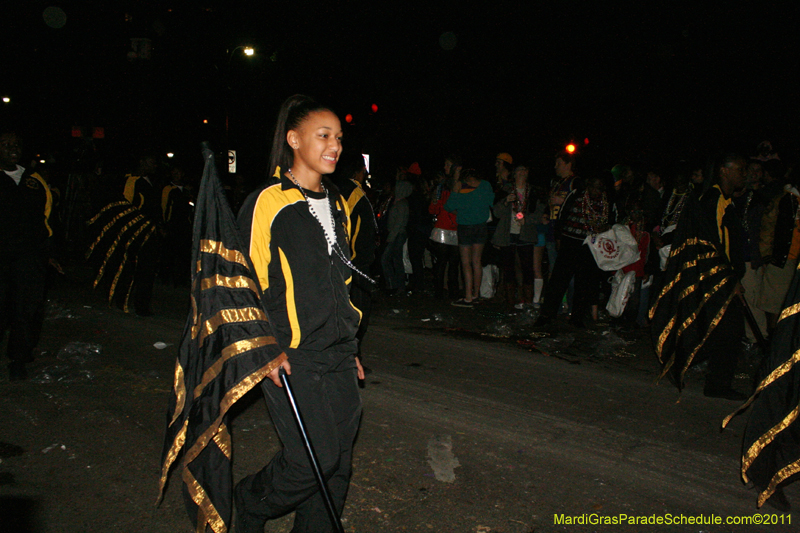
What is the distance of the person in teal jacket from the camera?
9242 millimetres

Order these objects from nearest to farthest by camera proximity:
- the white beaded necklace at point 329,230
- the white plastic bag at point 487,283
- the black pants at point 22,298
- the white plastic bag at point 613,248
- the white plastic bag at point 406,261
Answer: the white beaded necklace at point 329,230
the black pants at point 22,298
the white plastic bag at point 613,248
the white plastic bag at point 487,283
the white plastic bag at point 406,261

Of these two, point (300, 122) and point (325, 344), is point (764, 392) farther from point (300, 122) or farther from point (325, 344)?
point (300, 122)

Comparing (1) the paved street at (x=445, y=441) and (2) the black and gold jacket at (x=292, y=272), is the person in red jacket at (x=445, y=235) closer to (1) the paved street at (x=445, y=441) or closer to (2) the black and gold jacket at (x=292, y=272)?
(1) the paved street at (x=445, y=441)

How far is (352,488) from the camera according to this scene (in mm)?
3559

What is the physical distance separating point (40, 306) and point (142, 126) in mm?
30127

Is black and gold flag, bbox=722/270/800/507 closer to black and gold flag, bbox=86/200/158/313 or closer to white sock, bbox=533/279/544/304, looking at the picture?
white sock, bbox=533/279/544/304

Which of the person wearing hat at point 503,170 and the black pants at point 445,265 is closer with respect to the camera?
the person wearing hat at point 503,170

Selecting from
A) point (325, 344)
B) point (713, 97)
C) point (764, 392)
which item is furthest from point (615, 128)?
point (325, 344)

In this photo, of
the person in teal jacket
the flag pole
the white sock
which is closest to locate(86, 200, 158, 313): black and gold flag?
the person in teal jacket

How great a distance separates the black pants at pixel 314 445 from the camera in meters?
2.54

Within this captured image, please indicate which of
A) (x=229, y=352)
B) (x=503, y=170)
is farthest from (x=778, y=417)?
(x=503, y=170)

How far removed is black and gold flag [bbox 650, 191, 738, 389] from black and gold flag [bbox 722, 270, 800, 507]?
1495 mm

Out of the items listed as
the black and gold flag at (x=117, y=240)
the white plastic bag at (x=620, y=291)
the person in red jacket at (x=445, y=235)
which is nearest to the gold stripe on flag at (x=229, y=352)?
the black and gold flag at (x=117, y=240)

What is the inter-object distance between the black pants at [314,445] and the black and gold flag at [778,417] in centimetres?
239
